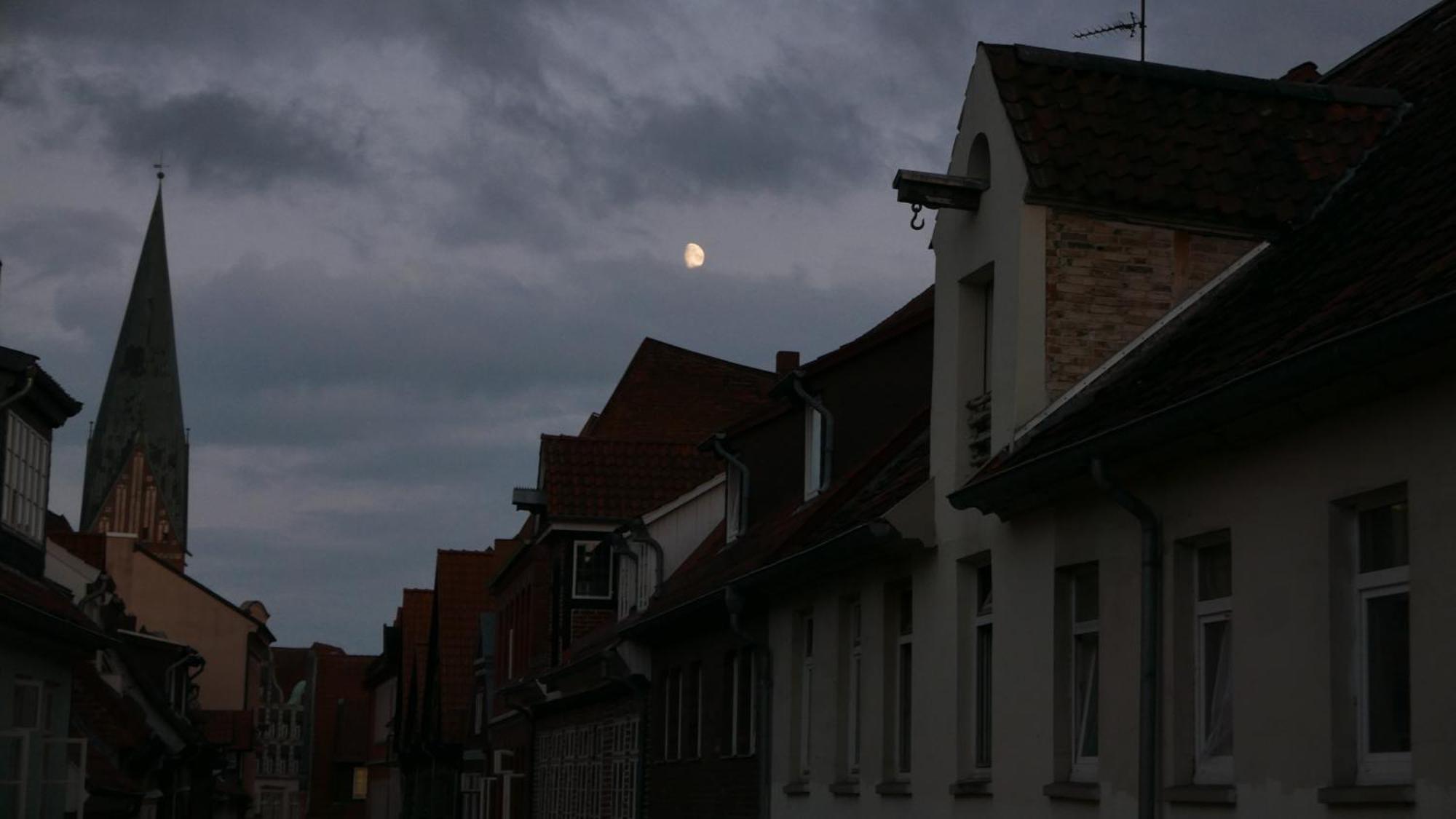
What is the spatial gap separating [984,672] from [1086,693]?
225cm

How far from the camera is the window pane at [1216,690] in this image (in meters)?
11.2

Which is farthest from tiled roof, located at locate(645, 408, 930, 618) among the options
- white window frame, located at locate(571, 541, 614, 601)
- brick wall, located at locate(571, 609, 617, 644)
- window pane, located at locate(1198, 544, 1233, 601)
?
brick wall, located at locate(571, 609, 617, 644)

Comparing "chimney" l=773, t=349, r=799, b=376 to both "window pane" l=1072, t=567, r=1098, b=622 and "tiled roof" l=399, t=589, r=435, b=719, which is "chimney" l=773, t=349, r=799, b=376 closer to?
"window pane" l=1072, t=567, r=1098, b=622

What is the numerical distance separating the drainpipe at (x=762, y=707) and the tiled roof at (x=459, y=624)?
34.8m

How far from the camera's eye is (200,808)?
57375 mm

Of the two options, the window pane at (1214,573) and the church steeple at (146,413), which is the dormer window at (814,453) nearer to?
the window pane at (1214,573)

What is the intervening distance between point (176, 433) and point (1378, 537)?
481ft

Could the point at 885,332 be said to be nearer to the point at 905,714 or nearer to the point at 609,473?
the point at 905,714

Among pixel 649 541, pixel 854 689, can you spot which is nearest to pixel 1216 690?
pixel 854 689

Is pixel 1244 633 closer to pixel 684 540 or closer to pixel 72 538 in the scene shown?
pixel 684 540

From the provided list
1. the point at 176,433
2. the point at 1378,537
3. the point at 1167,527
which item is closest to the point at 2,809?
the point at 1167,527

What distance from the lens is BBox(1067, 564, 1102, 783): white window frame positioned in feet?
42.2

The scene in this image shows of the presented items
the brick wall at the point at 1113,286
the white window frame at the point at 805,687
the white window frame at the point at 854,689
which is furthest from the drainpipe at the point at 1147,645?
the white window frame at the point at 805,687

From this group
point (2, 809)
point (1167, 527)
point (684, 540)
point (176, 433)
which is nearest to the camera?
point (1167, 527)
